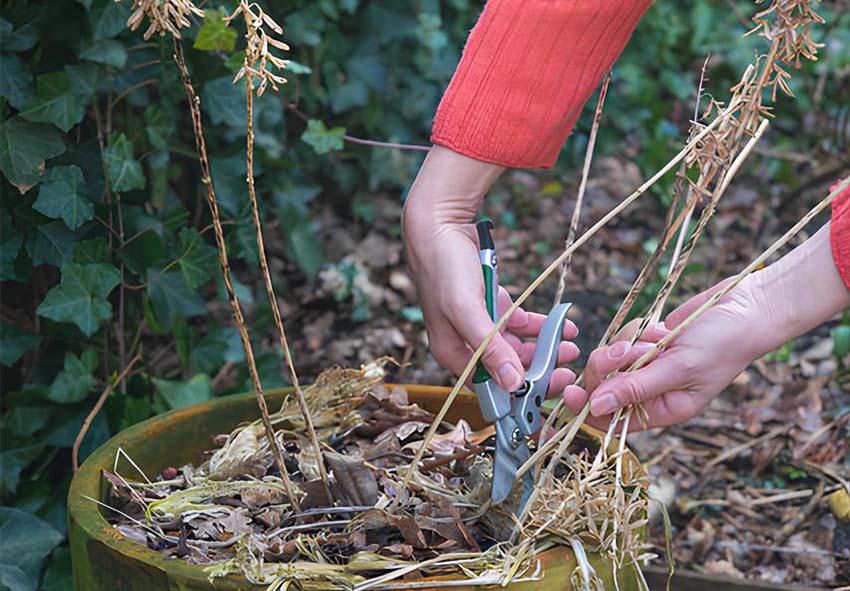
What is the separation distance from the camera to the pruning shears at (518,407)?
1.17 metres

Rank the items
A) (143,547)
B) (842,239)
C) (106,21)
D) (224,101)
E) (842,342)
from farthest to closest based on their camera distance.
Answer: (842,342) → (224,101) → (106,21) → (842,239) → (143,547)

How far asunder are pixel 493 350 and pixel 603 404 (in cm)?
13

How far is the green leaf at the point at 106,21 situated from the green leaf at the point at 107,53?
0.03 meters

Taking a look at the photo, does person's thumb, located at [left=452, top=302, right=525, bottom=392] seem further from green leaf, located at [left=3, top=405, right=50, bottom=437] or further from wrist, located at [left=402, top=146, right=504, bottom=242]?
green leaf, located at [left=3, top=405, right=50, bottom=437]

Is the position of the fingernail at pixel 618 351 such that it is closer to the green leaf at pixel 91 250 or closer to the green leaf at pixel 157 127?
the green leaf at pixel 91 250

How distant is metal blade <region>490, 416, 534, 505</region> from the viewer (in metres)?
1.17

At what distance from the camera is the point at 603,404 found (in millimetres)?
1130

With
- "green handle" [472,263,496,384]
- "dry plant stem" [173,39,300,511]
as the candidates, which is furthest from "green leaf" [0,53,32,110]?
"green handle" [472,263,496,384]

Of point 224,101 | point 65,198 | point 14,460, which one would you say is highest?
point 224,101

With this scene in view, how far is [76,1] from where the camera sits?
1.69 metres

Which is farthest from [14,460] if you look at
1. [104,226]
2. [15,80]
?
[15,80]

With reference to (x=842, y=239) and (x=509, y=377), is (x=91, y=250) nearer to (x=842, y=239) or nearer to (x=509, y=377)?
(x=509, y=377)

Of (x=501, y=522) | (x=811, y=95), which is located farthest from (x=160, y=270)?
(x=811, y=95)

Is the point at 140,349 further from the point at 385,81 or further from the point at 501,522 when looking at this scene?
the point at 385,81
